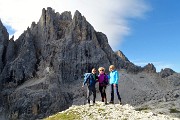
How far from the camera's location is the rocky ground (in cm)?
3273

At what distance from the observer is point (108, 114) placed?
33688 mm

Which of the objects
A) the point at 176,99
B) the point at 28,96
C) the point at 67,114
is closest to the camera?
the point at 67,114

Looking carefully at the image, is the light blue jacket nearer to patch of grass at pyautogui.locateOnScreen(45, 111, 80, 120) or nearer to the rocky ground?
the rocky ground

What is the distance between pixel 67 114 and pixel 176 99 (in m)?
157

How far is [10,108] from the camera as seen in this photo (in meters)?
199

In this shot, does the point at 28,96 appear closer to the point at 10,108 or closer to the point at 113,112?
the point at 10,108

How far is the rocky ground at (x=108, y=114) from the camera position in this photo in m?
32.7

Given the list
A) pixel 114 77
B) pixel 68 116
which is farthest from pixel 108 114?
pixel 114 77

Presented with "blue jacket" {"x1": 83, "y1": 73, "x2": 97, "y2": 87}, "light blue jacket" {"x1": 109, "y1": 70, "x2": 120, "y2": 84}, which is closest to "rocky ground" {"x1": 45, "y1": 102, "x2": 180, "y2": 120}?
"blue jacket" {"x1": 83, "y1": 73, "x2": 97, "y2": 87}

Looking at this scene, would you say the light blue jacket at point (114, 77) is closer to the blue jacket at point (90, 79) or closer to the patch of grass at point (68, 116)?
the blue jacket at point (90, 79)

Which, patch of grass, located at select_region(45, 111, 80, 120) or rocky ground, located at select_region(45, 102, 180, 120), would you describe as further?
patch of grass, located at select_region(45, 111, 80, 120)

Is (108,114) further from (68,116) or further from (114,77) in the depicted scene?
(114,77)

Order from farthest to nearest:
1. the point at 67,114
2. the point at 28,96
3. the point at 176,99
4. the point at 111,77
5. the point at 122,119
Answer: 1. the point at 28,96
2. the point at 176,99
3. the point at 111,77
4. the point at 67,114
5. the point at 122,119

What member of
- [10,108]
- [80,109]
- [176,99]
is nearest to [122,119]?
[80,109]
